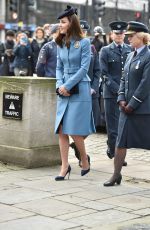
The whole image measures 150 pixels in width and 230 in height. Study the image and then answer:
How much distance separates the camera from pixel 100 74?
31.5 ft

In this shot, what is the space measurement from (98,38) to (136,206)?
10.6 m

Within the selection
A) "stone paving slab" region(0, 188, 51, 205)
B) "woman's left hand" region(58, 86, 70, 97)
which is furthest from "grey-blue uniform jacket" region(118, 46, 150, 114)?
"stone paving slab" region(0, 188, 51, 205)

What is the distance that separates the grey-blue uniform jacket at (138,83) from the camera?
23.7 feet

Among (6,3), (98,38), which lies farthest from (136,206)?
(6,3)

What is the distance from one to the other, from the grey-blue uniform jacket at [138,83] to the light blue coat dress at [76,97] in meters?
0.55

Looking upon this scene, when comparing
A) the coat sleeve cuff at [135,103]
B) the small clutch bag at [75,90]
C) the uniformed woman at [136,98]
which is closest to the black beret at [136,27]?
the uniformed woman at [136,98]

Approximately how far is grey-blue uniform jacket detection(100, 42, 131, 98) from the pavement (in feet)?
3.65

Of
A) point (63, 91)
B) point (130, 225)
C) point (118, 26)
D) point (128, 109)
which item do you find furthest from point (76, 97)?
point (130, 225)

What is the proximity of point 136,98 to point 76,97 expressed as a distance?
869mm

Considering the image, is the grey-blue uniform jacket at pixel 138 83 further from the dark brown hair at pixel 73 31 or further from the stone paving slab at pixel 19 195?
the stone paving slab at pixel 19 195

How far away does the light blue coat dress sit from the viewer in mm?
7754

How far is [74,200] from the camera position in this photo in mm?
6676

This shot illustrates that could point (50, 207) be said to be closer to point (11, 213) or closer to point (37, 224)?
point (11, 213)

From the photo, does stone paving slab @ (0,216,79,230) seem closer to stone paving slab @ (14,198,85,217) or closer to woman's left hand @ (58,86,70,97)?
stone paving slab @ (14,198,85,217)
